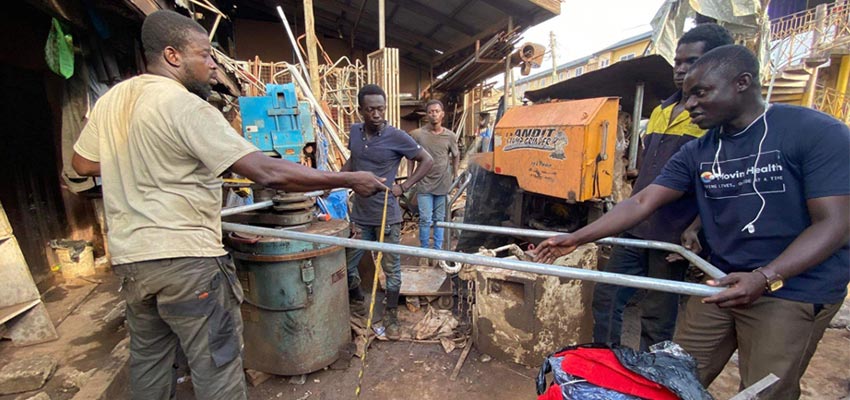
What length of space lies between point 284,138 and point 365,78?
17.6 feet

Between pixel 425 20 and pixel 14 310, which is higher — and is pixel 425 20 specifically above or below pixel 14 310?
above

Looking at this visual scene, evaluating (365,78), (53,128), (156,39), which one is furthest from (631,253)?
(365,78)

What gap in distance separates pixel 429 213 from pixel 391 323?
207cm

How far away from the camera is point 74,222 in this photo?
4.23m

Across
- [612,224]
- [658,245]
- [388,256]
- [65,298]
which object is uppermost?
[612,224]

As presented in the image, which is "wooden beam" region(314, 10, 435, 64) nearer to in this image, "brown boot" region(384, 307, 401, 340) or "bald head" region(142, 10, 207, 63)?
"brown boot" region(384, 307, 401, 340)

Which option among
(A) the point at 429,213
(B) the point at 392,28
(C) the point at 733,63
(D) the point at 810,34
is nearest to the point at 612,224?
(C) the point at 733,63

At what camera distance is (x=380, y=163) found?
3.56 m

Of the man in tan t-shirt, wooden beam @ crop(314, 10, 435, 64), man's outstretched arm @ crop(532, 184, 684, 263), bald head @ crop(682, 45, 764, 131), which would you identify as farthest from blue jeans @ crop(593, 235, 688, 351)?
wooden beam @ crop(314, 10, 435, 64)

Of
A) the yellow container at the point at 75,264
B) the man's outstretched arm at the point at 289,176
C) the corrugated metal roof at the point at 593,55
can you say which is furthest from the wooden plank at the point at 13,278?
the corrugated metal roof at the point at 593,55

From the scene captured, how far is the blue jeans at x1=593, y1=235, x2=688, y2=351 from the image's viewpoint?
2557mm

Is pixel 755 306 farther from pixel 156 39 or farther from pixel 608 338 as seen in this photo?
pixel 156 39

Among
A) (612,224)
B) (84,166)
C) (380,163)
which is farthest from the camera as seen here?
(380,163)

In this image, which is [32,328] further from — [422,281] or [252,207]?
[422,281]
